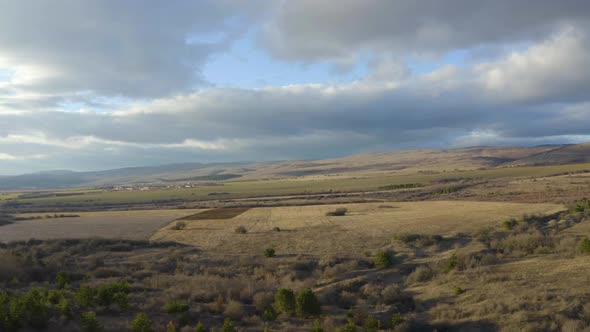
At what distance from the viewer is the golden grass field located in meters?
35.6

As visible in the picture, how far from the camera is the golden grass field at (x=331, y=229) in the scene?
35.6 m

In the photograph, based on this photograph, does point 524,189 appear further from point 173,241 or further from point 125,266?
point 125,266

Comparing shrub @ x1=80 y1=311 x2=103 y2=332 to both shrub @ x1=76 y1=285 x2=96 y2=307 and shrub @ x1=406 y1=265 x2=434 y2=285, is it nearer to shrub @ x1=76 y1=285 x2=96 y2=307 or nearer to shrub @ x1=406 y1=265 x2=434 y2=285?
shrub @ x1=76 y1=285 x2=96 y2=307

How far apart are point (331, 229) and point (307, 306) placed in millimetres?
26753

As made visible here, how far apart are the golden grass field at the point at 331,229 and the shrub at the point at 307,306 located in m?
16.2

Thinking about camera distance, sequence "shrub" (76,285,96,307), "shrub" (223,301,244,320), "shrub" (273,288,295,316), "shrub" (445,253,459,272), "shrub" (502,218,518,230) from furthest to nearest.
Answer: "shrub" (502,218,518,230), "shrub" (445,253,459,272), "shrub" (273,288,295,316), "shrub" (223,301,244,320), "shrub" (76,285,96,307)

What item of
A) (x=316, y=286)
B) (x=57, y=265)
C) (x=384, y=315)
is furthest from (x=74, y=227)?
(x=384, y=315)

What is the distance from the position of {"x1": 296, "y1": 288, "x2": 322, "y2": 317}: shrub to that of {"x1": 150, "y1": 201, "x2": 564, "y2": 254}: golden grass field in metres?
16.2

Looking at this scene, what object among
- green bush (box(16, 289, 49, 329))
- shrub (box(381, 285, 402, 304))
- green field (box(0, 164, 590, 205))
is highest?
green bush (box(16, 289, 49, 329))

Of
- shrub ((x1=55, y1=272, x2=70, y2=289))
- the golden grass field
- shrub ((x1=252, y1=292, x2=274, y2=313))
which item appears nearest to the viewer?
shrub ((x1=252, y1=292, x2=274, y2=313))

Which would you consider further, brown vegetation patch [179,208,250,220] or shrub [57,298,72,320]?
brown vegetation patch [179,208,250,220]

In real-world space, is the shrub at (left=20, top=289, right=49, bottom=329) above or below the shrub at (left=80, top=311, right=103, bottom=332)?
above

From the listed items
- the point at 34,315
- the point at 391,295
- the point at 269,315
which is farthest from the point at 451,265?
the point at 34,315

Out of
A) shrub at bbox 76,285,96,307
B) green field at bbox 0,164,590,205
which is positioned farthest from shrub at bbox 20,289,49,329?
green field at bbox 0,164,590,205
